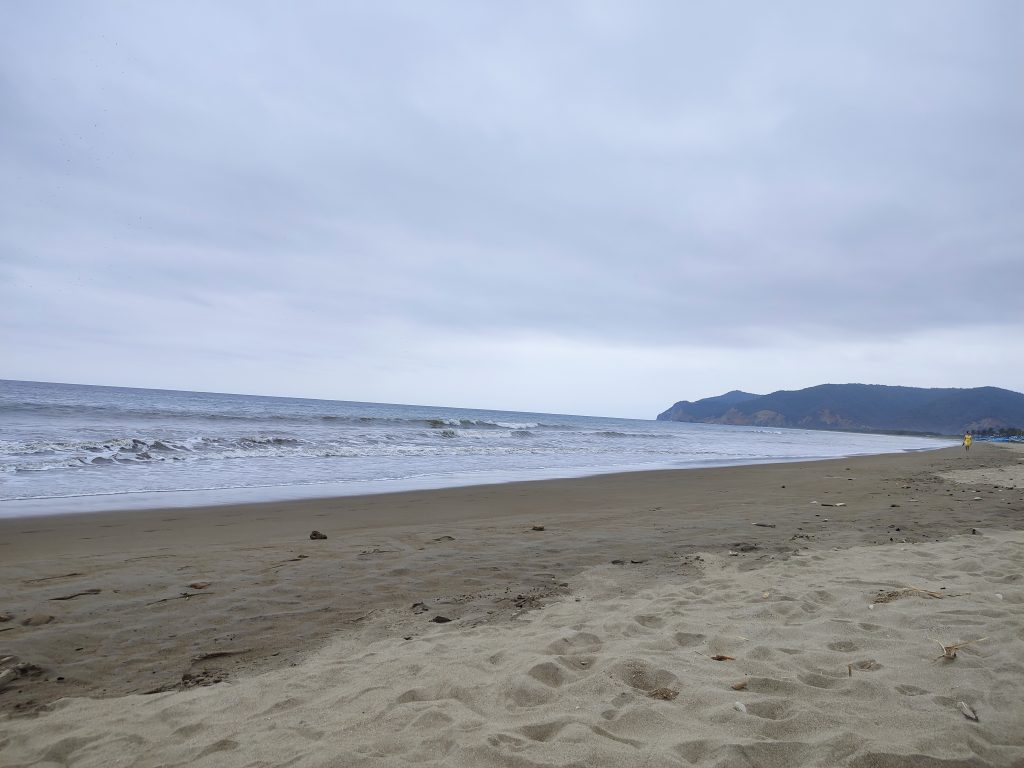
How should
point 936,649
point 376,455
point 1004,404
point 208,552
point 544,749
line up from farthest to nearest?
1. point 1004,404
2. point 376,455
3. point 208,552
4. point 936,649
5. point 544,749

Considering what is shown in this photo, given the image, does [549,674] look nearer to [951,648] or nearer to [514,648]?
[514,648]

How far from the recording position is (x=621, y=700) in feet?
7.92

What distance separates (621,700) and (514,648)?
0.76 meters

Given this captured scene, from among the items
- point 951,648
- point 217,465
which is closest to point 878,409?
point 217,465

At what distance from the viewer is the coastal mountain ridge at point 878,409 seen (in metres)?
130

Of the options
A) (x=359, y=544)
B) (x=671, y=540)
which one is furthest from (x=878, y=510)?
(x=359, y=544)

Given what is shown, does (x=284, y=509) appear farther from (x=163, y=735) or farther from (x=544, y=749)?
(x=544, y=749)

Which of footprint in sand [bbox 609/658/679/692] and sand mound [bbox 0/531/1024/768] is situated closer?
sand mound [bbox 0/531/1024/768]

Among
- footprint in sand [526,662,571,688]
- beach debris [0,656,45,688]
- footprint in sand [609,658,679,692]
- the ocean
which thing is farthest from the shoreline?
footprint in sand [609,658,679,692]

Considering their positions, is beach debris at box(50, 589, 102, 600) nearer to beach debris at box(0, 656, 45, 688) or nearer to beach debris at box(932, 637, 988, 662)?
beach debris at box(0, 656, 45, 688)

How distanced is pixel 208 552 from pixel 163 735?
3.58 meters

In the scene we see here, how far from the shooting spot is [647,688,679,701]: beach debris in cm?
242

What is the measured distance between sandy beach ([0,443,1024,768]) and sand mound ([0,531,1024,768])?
1 cm

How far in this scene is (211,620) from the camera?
3.57 m
